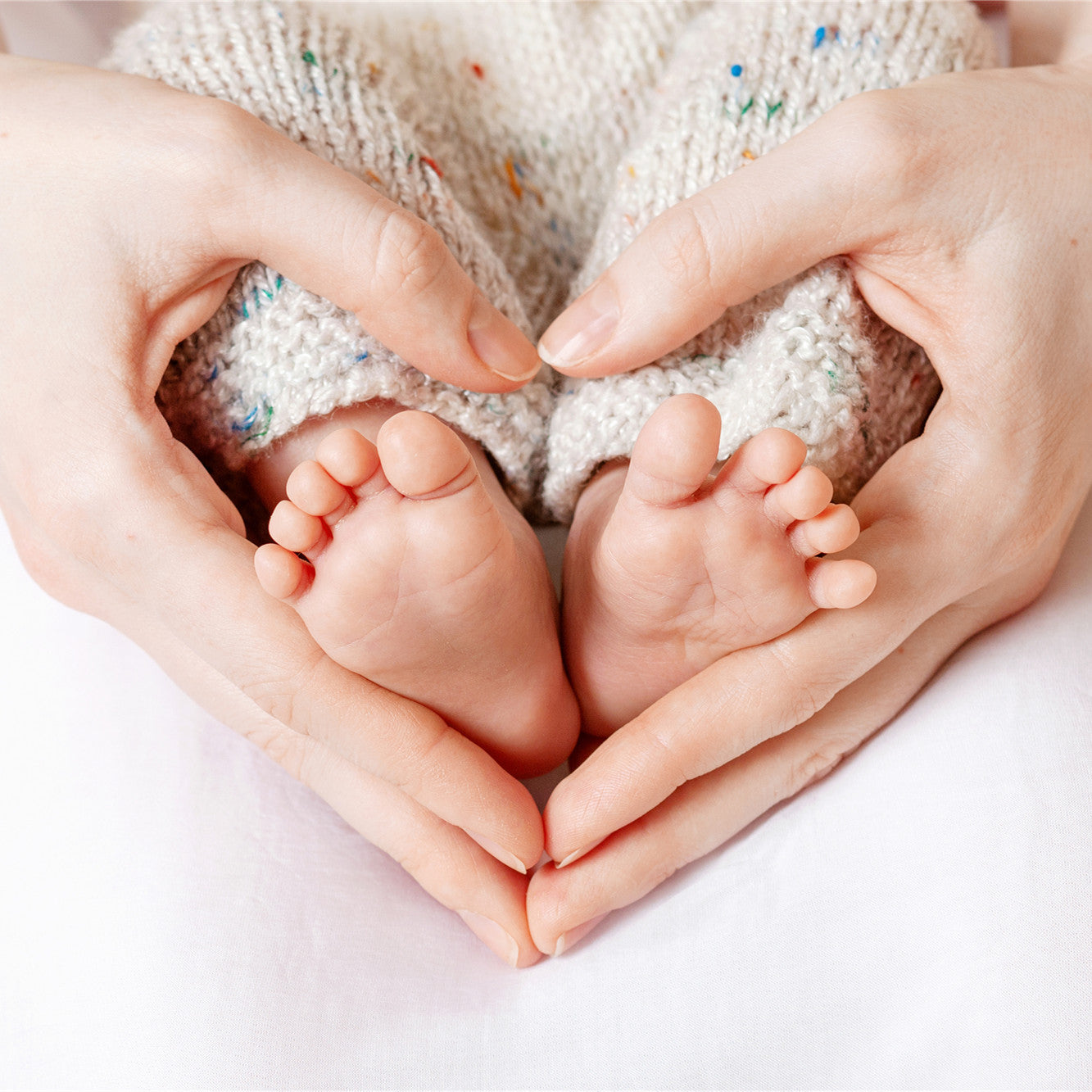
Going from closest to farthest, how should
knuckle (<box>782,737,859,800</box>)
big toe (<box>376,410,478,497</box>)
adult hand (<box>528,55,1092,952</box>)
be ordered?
big toe (<box>376,410,478,497</box>) → adult hand (<box>528,55,1092,952</box>) → knuckle (<box>782,737,859,800</box>)

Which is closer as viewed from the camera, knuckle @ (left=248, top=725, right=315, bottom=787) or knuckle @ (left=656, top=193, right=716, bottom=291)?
knuckle @ (left=656, top=193, right=716, bottom=291)

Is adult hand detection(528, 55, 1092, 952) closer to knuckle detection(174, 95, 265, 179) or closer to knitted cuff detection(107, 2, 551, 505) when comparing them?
knitted cuff detection(107, 2, 551, 505)

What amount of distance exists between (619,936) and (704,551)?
1.05 feet

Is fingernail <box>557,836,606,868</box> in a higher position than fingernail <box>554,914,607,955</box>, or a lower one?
higher

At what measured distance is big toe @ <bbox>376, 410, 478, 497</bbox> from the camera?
52cm

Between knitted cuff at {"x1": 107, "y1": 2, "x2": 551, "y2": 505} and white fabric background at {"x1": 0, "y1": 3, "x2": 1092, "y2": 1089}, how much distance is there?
0.96ft

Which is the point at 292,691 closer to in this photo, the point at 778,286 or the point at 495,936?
the point at 495,936

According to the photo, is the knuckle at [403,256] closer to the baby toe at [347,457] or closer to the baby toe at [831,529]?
the baby toe at [347,457]

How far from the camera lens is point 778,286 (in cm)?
71

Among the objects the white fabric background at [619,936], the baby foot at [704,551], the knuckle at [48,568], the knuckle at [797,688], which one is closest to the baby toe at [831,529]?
the baby foot at [704,551]

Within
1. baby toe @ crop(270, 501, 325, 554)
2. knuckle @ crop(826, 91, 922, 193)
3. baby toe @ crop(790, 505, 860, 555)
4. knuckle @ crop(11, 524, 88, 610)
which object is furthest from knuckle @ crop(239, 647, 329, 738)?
knuckle @ crop(826, 91, 922, 193)

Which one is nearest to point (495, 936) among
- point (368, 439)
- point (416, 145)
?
point (368, 439)

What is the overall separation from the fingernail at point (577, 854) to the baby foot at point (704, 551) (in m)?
0.13

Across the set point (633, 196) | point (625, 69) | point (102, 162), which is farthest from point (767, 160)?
point (102, 162)
